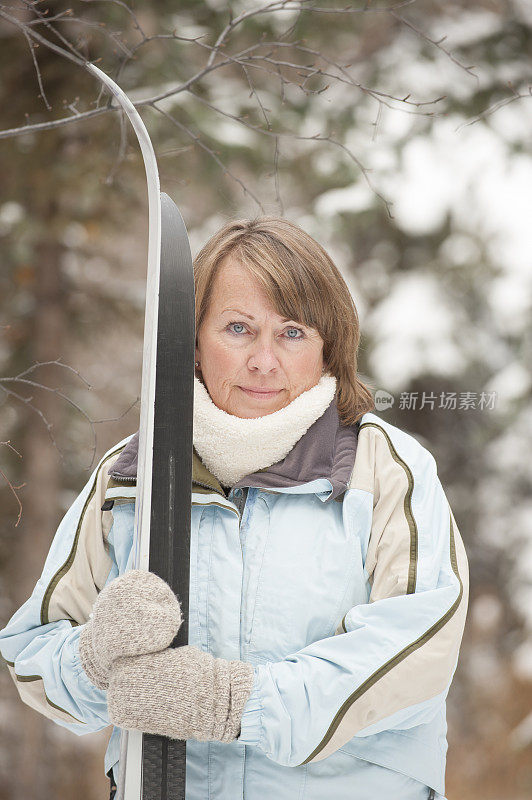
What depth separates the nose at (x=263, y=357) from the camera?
1.39 metres

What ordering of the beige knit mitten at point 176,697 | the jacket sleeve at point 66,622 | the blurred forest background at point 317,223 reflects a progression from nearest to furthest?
the beige knit mitten at point 176,697 → the jacket sleeve at point 66,622 → the blurred forest background at point 317,223

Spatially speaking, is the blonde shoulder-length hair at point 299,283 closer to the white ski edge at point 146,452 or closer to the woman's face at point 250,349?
the woman's face at point 250,349

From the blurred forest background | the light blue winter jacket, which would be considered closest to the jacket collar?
the light blue winter jacket

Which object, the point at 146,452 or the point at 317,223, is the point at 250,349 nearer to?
the point at 146,452

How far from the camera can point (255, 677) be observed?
1.20m

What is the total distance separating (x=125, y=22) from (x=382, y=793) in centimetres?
336

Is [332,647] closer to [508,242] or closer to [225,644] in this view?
[225,644]

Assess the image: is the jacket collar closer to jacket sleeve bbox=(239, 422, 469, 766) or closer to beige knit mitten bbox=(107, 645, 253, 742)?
jacket sleeve bbox=(239, 422, 469, 766)

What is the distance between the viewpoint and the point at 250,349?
141 centimetres

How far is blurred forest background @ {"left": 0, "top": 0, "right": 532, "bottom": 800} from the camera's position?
3898mm

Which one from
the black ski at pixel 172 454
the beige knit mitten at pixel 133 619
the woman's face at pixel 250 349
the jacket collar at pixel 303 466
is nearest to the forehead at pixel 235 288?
the woman's face at pixel 250 349

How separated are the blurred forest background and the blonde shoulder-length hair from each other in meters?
2.25

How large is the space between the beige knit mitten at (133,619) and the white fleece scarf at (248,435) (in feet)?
0.84

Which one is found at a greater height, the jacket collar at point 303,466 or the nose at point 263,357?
the nose at point 263,357
